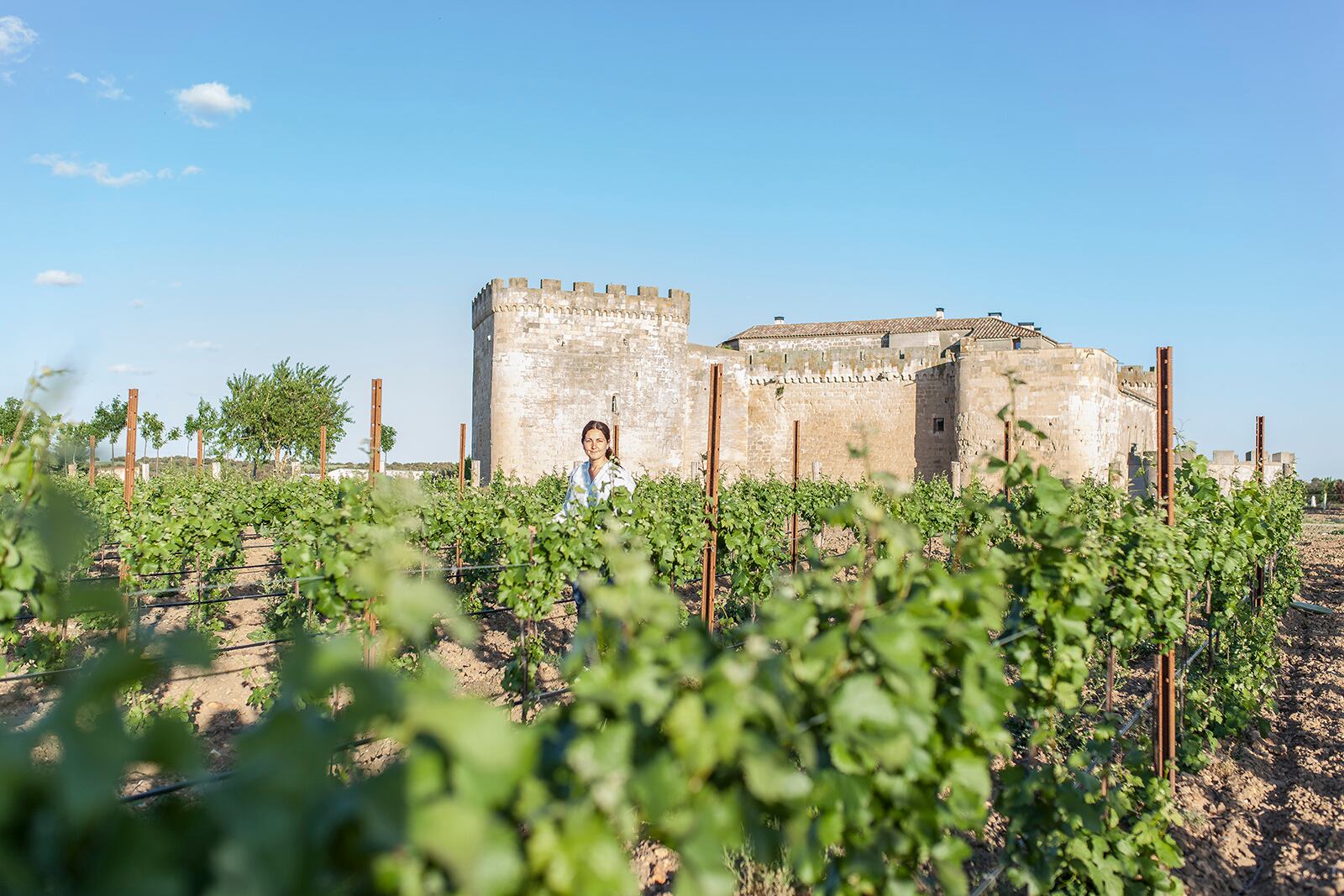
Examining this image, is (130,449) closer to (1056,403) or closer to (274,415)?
(1056,403)

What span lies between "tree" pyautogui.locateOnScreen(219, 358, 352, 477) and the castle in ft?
37.7

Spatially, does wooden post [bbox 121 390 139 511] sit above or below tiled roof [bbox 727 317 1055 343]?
below

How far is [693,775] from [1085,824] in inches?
75.4

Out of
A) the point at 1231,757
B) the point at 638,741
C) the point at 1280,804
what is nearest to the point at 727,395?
the point at 1231,757

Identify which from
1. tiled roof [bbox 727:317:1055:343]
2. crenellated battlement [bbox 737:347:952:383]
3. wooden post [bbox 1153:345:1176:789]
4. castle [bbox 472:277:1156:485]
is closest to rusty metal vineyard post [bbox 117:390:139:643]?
wooden post [bbox 1153:345:1176:789]

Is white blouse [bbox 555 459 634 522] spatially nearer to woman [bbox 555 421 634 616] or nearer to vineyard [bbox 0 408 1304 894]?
woman [bbox 555 421 634 616]

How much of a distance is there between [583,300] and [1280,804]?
731 inches

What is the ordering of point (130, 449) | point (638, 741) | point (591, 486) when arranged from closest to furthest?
point (638, 741) → point (591, 486) → point (130, 449)

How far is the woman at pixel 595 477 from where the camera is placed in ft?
17.3

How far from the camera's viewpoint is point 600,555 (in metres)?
4.98

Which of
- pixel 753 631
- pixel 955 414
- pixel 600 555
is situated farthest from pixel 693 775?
pixel 955 414

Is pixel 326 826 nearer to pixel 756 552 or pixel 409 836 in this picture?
pixel 409 836

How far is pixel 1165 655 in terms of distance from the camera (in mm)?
3898

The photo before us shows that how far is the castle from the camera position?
1931cm
